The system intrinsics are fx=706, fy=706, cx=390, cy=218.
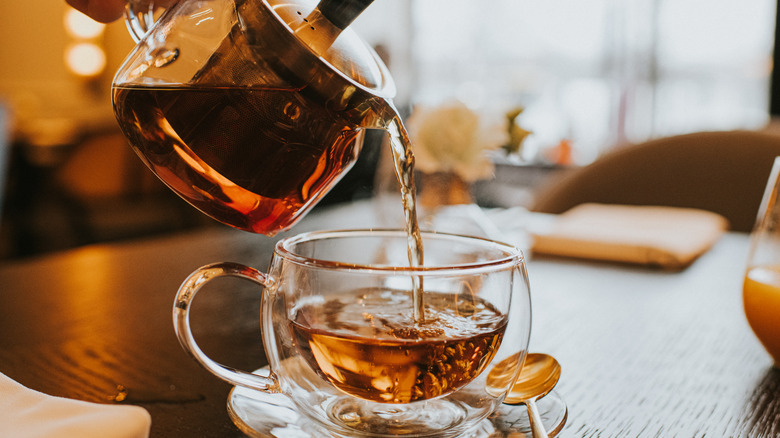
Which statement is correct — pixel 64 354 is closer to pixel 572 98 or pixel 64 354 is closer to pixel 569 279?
pixel 569 279

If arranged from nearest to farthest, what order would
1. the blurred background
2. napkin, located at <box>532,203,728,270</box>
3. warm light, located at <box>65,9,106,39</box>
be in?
napkin, located at <box>532,203,728,270</box>
the blurred background
warm light, located at <box>65,9,106,39</box>

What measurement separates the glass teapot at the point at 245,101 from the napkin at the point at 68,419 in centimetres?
14

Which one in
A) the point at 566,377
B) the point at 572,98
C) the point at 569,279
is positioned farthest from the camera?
the point at 572,98

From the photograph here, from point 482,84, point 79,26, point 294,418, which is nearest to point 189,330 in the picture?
point 294,418

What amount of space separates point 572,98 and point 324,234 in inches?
169

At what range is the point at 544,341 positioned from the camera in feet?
1.94

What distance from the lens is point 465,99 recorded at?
1.08 metres

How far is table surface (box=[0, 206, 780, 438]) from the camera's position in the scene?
438 mm

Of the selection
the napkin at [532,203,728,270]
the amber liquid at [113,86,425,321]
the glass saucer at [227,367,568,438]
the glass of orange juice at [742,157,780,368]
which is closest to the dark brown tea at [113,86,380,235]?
the amber liquid at [113,86,425,321]

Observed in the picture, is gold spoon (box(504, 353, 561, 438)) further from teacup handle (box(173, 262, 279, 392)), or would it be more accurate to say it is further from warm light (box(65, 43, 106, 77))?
warm light (box(65, 43, 106, 77))

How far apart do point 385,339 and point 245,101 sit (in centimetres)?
15

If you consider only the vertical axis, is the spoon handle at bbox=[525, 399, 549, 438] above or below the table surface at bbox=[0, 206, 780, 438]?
above

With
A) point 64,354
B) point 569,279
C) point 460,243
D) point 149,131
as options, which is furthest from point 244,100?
point 569,279

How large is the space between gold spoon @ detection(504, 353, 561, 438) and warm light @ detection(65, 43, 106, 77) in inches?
158
